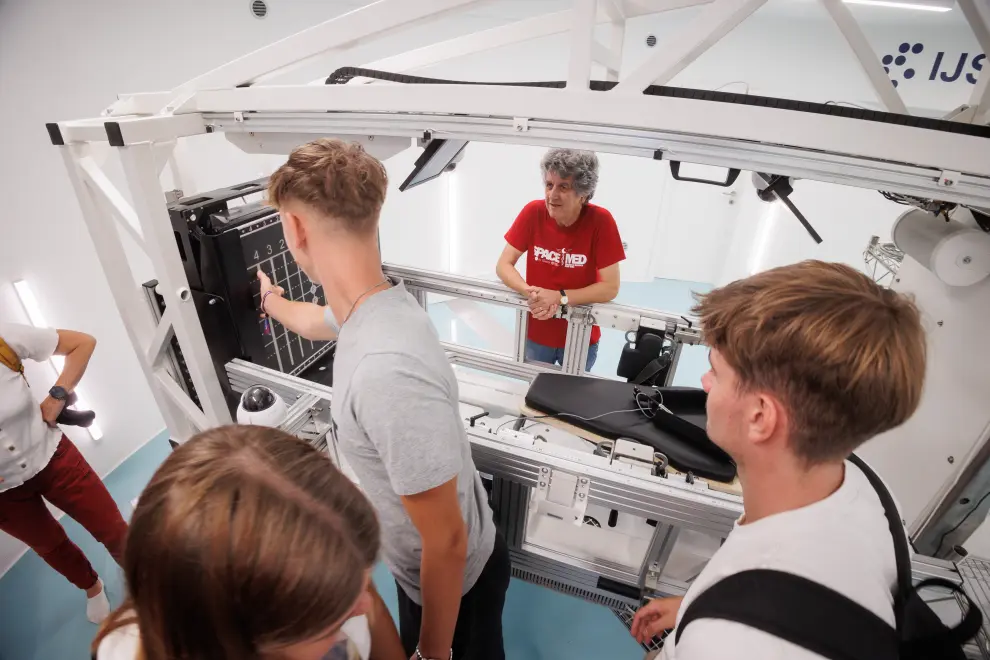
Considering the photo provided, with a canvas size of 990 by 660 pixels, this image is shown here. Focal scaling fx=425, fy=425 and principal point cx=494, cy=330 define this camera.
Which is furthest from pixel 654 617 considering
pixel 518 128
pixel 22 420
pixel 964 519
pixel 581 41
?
pixel 22 420

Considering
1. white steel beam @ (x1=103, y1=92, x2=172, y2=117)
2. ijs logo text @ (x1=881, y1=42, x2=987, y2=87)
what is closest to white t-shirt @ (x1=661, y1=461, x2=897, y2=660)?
white steel beam @ (x1=103, y1=92, x2=172, y2=117)

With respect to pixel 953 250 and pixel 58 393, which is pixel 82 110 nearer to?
pixel 58 393

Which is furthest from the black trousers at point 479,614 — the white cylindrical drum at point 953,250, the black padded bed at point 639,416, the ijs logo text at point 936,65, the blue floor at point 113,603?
the ijs logo text at point 936,65

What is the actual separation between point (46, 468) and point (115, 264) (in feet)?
3.55

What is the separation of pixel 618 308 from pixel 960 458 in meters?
1.36

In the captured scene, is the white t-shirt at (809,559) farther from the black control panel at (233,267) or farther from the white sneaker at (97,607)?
the white sneaker at (97,607)

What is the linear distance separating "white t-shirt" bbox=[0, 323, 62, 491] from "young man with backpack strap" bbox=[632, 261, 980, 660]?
265 centimetres

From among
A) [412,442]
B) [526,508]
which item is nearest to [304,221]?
[412,442]

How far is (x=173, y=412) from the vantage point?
7.68ft

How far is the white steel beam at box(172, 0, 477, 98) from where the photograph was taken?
49.4 inches

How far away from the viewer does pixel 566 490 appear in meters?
1.44

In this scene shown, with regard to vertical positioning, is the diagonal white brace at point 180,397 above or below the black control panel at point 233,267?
below

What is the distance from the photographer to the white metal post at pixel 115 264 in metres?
1.75

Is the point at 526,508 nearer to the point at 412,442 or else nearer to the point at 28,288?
the point at 412,442
